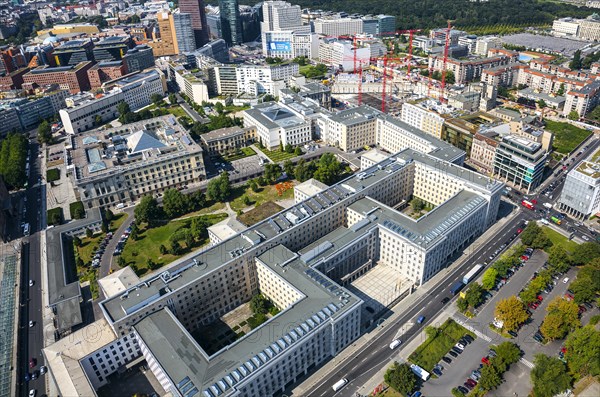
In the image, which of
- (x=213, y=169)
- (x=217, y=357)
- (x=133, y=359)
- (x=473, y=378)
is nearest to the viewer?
(x=217, y=357)

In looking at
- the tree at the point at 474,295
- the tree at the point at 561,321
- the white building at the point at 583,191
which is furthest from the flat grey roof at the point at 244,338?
the white building at the point at 583,191

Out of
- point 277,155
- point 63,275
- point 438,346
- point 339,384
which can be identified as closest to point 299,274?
point 339,384

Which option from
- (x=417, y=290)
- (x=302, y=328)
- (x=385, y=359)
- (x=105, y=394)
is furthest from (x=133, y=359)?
(x=417, y=290)

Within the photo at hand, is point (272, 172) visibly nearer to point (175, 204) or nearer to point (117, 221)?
point (175, 204)

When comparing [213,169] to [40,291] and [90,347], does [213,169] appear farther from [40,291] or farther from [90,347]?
[90,347]

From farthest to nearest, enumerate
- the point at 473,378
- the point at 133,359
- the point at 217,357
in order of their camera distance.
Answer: the point at 133,359 → the point at 473,378 → the point at 217,357

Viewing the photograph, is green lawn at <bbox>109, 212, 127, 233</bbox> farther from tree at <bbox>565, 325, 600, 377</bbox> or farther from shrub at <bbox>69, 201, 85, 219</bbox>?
tree at <bbox>565, 325, 600, 377</bbox>
